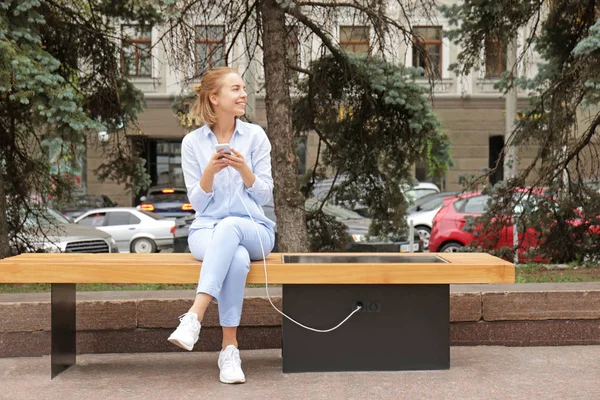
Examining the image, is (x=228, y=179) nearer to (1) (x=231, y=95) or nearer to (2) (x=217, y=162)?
(2) (x=217, y=162)

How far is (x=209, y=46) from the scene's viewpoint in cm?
998

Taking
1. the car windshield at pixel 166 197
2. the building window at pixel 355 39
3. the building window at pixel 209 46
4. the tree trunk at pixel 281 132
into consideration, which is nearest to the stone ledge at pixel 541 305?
the tree trunk at pixel 281 132

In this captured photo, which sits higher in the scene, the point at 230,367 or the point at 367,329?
the point at 367,329

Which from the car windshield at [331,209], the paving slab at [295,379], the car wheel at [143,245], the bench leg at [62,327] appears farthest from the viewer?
the car wheel at [143,245]

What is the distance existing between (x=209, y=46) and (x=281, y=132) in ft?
5.43

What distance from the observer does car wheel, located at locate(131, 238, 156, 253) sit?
19.8 m

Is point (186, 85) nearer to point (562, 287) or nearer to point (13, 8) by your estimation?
point (13, 8)

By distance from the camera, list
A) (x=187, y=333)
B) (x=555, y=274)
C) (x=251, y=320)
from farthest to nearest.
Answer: (x=555, y=274), (x=251, y=320), (x=187, y=333)

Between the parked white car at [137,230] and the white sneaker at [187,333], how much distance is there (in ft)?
49.8

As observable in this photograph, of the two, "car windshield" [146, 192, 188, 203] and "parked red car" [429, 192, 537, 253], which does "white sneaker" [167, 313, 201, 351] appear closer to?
"parked red car" [429, 192, 537, 253]

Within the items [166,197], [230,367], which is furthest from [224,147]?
[166,197]

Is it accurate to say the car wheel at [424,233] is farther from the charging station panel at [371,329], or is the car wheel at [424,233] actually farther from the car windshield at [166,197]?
the charging station panel at [371,329]

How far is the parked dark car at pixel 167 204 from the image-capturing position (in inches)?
858

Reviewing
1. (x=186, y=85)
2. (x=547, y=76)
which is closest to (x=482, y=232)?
(x=547, y=76)
